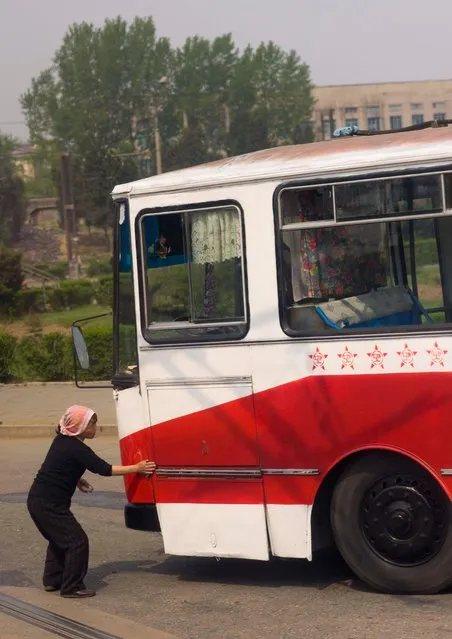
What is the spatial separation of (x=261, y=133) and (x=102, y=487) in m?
110

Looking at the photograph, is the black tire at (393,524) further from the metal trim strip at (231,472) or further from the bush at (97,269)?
the bush at (97,269)

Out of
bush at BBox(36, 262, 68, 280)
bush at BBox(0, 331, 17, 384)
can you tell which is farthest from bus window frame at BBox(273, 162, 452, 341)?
bush at BBox(36, 262, 68, 280)

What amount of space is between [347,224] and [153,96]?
383 feet

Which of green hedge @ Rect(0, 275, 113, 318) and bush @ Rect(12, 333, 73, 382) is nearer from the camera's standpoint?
bush @ Rect(12, 333, 73, 382)

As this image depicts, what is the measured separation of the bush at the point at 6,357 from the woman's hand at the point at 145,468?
49.0ft

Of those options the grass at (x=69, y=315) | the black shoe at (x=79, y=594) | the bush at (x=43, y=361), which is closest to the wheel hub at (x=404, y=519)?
the black shoe at (x=79, y=594)

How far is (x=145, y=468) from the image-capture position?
7.65 meters

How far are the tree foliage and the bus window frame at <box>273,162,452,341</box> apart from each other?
10838 cm

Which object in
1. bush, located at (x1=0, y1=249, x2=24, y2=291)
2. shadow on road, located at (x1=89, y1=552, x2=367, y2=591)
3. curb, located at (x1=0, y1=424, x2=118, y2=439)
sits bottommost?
shadow on road, located at (x1=89, y1=552, x2=367, y2=591)

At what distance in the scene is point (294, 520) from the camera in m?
7.20

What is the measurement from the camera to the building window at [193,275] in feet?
24.3

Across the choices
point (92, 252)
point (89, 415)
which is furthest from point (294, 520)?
point (92, 252)

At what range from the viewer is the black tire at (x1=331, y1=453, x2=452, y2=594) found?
6.89 m

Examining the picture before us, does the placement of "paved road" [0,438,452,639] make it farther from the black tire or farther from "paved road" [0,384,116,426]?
"paved road" [0,384,116,426]
